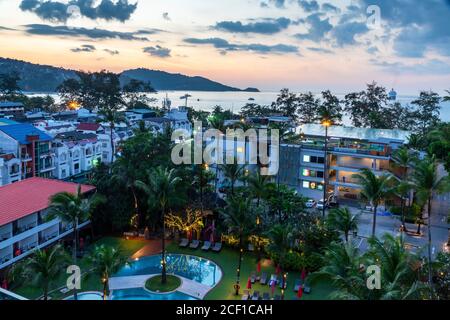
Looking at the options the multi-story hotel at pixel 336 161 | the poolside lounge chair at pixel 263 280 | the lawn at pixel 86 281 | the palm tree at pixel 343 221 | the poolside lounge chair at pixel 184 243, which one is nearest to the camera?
A: the lawn at pixel 86 281

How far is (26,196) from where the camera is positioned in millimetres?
27047

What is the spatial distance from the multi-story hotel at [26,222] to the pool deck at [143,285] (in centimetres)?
520

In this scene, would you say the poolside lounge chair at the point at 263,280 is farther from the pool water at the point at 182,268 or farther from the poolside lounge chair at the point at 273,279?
the pool water at the point at 182,268

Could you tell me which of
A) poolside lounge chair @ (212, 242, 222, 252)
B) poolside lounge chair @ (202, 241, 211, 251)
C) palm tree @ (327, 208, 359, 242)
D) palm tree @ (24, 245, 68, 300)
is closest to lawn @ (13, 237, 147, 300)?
palm tree @ (24, 245, 68, 300)

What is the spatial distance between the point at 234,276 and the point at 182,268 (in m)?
3.67

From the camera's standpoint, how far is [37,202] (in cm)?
2644

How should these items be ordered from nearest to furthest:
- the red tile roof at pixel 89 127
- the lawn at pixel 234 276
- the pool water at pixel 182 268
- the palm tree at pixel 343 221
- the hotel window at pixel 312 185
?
the lawn at pixel 234 276 < the palm tree at pixel 343 221 < the pool water at pixel 182 268 < the hotel window at pixel 312 185 < the red tile roof at pixel 89 127

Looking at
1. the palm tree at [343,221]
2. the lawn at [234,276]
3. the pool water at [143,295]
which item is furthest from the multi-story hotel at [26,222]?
the palm tree at [343,221]

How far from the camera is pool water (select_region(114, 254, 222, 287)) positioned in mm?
24516

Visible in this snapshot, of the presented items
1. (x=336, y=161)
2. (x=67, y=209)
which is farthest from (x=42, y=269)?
(x=336, y=161)

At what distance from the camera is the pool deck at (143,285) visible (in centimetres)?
2261

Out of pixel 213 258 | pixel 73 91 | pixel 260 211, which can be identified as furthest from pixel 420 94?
pixel 73 91

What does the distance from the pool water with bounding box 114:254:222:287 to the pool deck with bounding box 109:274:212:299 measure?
429 millimetres
